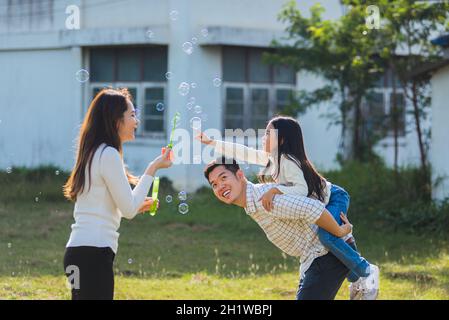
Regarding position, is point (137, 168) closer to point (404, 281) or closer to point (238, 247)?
point (238, 247)

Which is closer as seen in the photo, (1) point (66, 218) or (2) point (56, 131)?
(1) point (66, 218)

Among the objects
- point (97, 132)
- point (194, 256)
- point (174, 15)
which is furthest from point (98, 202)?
point (174, 15)

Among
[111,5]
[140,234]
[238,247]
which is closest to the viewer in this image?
[238,247]

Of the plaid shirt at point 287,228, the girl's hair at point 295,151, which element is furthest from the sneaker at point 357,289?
the girl's hair at point 295,151

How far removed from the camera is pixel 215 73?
15961mm

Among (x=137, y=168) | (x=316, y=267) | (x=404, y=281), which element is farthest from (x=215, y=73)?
(x=316, y=267)

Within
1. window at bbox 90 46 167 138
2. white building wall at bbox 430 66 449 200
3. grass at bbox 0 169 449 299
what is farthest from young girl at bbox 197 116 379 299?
window at bbox 90 46 167 138

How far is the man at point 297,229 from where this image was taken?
4.40m

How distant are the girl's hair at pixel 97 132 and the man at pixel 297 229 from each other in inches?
21.2

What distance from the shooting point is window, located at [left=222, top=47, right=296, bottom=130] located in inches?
637

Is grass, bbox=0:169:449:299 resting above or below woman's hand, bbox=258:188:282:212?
below

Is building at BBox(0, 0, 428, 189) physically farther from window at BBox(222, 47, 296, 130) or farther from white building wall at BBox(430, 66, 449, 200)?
white building wall at BBox(430, 66, 449, 200)

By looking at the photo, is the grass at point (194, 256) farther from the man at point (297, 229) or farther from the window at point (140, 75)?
the window at point (140, 75)

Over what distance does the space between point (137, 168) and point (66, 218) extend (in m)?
4.37
